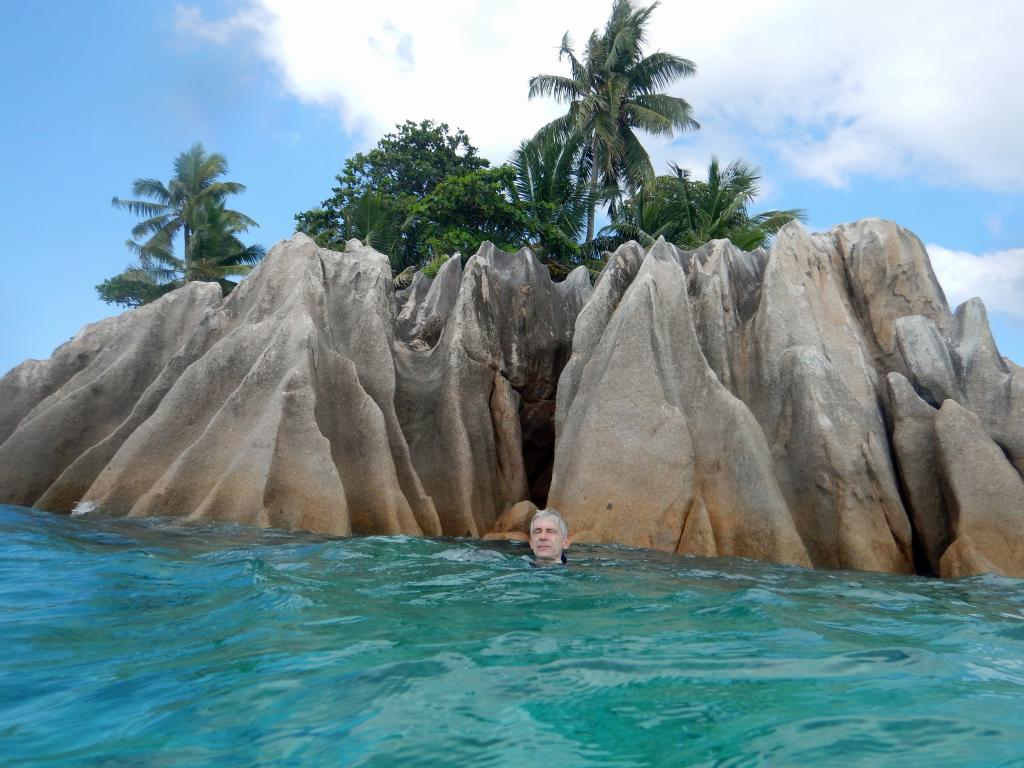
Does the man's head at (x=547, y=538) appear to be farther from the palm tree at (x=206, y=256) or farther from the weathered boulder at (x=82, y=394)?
the palm tree at (x=206, y=256)

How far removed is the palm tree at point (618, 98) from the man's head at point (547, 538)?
2291cm

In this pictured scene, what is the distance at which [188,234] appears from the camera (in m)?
34.0

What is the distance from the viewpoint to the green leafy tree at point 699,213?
24859 mm

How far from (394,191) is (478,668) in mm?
26440

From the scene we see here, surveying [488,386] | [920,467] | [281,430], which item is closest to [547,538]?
[281,430]

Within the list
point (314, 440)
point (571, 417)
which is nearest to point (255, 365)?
point (314, 440)

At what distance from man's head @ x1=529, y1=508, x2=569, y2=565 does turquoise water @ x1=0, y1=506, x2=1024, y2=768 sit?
40cm

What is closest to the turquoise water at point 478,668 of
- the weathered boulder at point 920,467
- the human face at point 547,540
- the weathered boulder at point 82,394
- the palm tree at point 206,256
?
the human face at point 547,540

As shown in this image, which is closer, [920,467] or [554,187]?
[920,467]

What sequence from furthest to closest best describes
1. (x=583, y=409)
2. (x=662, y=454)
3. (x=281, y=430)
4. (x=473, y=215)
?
(x=473, y=215) < (x=583, y=409) < (x=662, y=454) < (x=281, y=430)

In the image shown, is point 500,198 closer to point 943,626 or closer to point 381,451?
point 381,451

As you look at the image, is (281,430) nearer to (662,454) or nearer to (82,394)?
(82,394)

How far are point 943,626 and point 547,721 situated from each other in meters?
3.54

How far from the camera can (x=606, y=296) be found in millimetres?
13266
